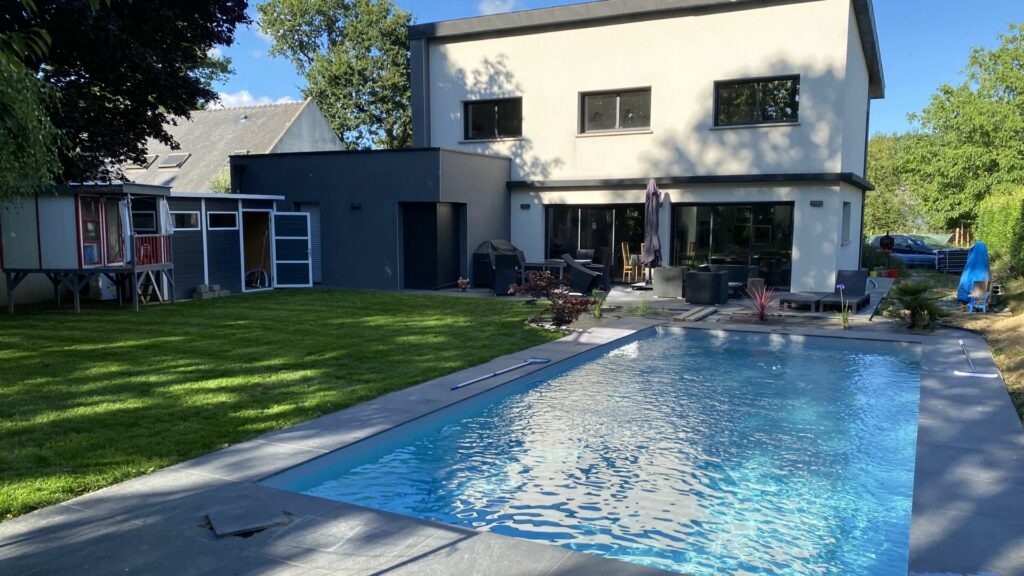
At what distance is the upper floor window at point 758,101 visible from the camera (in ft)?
55.3

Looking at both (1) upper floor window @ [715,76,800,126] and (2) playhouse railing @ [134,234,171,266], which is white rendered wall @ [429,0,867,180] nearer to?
(1) upper floor window @ [715,76,800,126]

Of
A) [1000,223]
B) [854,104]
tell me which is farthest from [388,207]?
[1000,223]

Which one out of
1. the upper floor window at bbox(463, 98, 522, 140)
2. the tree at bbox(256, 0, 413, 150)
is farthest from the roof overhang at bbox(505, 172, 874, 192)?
the tree at bbox(256, 0, 413, 150)

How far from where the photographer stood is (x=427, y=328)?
12.0 m

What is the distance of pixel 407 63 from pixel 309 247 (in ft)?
75.4

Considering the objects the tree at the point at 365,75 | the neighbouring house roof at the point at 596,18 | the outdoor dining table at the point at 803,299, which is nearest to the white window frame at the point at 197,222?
the neighbouring house roof at the point at 596,18

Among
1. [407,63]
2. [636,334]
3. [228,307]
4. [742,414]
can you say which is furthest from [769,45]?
[407,63]

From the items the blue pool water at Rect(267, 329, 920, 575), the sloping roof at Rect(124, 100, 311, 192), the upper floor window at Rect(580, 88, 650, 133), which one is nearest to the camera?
the blue pool water at Rect(267, 329, 920, 575)

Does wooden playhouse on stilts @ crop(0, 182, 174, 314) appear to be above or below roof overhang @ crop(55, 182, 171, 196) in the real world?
below

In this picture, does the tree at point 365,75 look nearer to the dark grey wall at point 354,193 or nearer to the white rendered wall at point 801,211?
the dark grey wall at point 354,193

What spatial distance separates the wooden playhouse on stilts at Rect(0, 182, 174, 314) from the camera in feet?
45.6

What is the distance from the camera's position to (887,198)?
147 feet

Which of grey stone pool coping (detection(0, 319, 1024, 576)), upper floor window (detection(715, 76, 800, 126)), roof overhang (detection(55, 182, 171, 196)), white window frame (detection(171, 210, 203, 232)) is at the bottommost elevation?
grey stone pool coping (detection(0, 319, 1024, 576))

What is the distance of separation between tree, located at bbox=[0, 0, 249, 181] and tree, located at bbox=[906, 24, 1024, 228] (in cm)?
Answer: 3376
